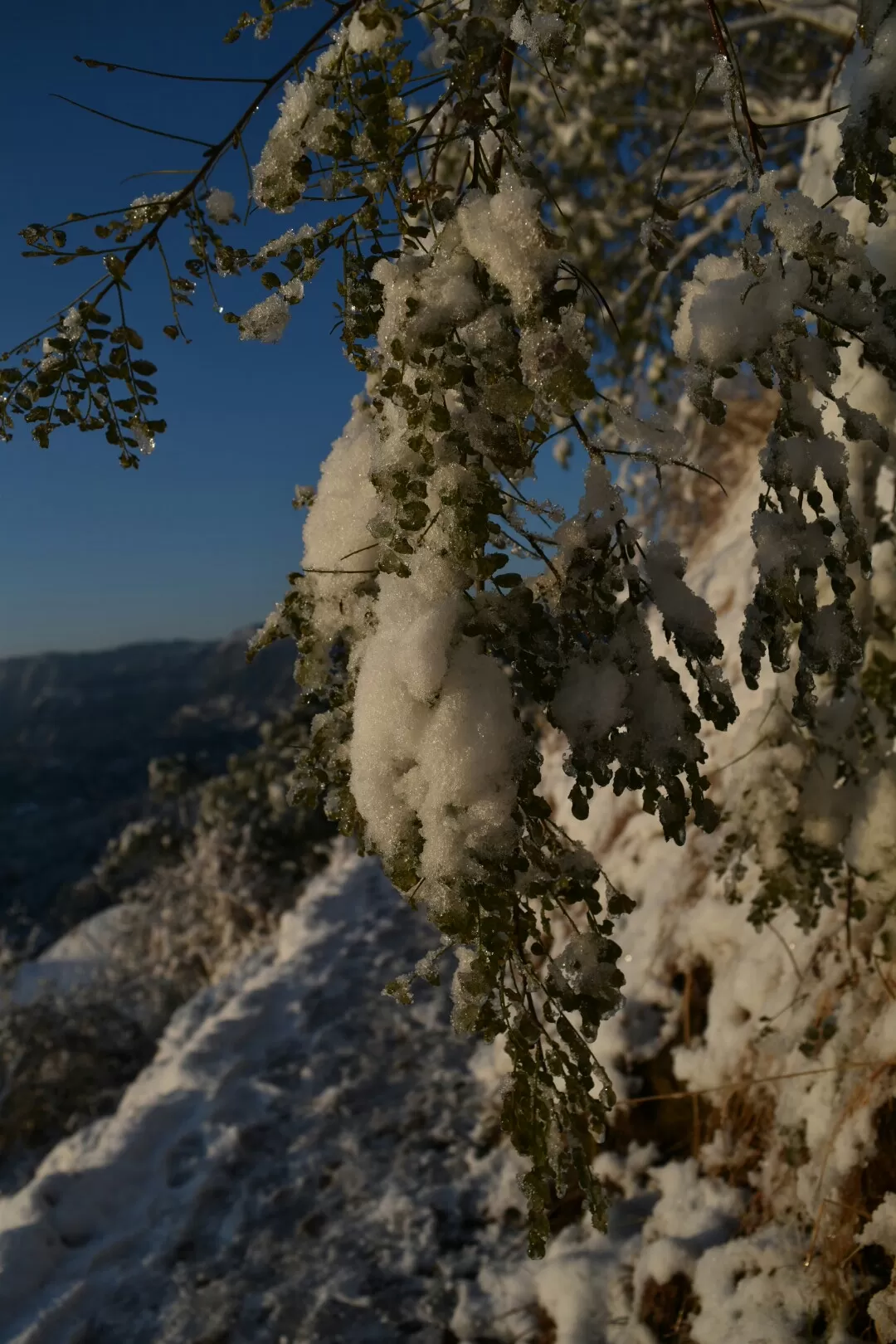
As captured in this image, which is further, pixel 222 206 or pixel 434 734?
pixel 222 206

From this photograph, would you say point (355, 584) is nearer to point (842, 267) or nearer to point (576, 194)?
point (842, 267)

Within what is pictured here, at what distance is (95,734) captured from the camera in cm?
7012

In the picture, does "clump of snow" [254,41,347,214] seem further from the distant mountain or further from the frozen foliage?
the distant mountain

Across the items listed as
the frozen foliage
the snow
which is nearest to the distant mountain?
the snow

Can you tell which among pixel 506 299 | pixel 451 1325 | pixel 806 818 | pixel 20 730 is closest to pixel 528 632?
pixel 506 299

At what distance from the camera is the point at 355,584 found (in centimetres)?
133

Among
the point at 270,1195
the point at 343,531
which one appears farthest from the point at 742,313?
the point at 270,1195

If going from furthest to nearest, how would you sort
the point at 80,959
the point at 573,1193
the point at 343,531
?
the point at 80,959 → the point at 573,1193 → the point at 343,531

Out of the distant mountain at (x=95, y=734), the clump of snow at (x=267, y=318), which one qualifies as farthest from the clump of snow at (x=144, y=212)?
the distant mountain at (x=95, y=734)

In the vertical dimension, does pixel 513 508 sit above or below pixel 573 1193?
above

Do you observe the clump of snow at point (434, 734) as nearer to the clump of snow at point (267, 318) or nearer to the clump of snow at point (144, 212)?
the clump of snow at point (267, 318)

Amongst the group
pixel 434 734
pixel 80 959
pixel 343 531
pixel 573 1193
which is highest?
pixel 343 531

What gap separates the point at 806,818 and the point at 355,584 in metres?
1.55

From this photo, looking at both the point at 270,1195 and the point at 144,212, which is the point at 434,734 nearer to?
the point at 144,212
